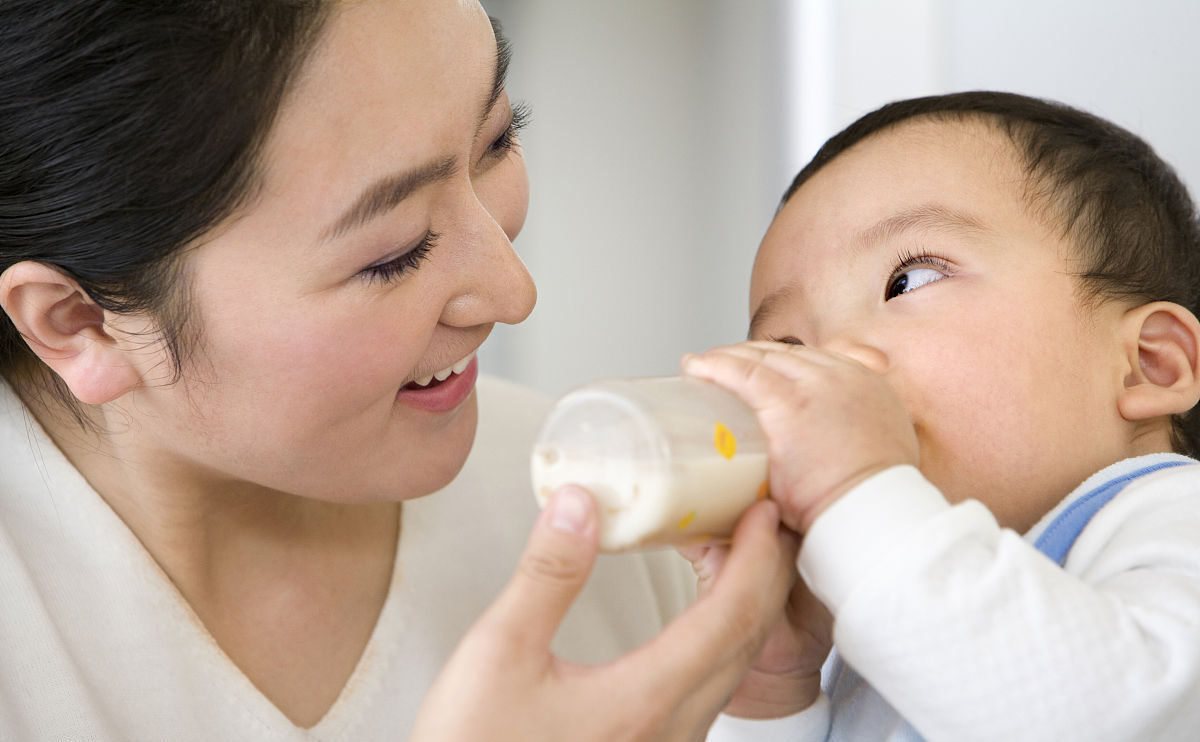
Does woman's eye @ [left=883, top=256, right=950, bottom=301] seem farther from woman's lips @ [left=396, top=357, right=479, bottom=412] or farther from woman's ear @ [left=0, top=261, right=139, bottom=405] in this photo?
woman's ear @ [left=0, top=261, right=139, bottom=405]

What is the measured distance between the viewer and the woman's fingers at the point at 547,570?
0.74 metres

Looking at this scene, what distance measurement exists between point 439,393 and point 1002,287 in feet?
2.03

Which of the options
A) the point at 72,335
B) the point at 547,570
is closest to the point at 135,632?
the point at 72,335

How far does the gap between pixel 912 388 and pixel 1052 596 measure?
299 mm

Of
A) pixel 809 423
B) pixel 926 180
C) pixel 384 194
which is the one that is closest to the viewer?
pixel 809 423

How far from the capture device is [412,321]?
1.04m

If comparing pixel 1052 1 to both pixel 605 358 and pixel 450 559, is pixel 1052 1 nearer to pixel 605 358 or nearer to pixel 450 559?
pixel 450 559

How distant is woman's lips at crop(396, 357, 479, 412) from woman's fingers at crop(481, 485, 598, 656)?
1.45ft

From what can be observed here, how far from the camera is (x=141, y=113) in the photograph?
0.94 metres

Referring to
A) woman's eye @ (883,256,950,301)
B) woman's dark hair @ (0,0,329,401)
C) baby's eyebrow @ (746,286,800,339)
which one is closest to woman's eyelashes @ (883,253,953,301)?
woman's eye @ (883,256,950,301)

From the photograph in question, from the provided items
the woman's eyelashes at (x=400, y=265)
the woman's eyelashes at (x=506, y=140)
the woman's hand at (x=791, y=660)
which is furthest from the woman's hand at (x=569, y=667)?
the woman's eyelashes at (x=506, y=140)

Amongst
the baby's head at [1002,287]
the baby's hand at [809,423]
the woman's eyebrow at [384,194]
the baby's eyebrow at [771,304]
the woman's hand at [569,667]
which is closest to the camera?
the woman's hand at [569,667]

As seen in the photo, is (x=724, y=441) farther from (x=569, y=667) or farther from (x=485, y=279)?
(x=485, y=279)

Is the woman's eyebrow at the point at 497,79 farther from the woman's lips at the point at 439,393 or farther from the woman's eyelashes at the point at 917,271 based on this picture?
the woman's eyelashes at the point at 917,271
